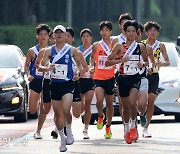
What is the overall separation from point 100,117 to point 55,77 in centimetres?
315

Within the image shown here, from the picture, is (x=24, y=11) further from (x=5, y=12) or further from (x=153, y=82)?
(x=153, y=82)

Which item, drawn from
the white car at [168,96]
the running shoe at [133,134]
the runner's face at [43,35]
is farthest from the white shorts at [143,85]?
the white car at [168,96]

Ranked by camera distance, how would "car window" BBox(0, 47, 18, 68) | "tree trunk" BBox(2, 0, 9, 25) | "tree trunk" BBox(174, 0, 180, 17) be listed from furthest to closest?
1. "tree trunk" BBox(174, 0, 180, 17)
2. "tree trunk" BBox(2, 0, 9, 25)
3. "car window" BBox(0, 47, 18, 68)

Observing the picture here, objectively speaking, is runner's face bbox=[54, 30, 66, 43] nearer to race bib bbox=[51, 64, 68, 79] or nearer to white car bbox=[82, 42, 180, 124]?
race bib bbox=[51, 64, 68, 79]

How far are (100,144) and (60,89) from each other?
5.68ft

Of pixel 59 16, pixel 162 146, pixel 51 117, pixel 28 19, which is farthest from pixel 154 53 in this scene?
pixel 59 16

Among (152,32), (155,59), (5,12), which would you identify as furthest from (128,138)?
(5,12)

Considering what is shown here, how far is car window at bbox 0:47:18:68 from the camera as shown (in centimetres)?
2410

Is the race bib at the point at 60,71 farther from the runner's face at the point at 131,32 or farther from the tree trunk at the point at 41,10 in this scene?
the tree trunk at the point at 41,10

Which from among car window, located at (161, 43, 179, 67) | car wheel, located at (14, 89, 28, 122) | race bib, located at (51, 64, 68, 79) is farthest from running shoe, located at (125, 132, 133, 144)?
car wheel, located at (14, 89, 28, 122)

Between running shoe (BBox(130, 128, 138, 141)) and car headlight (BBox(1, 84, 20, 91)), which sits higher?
car headlight (BBox(1, 84, 20, 91))

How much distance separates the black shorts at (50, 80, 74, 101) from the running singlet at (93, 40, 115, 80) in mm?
2640

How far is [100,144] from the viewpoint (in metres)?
17.9

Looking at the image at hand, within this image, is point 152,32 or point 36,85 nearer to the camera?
point 36,85
